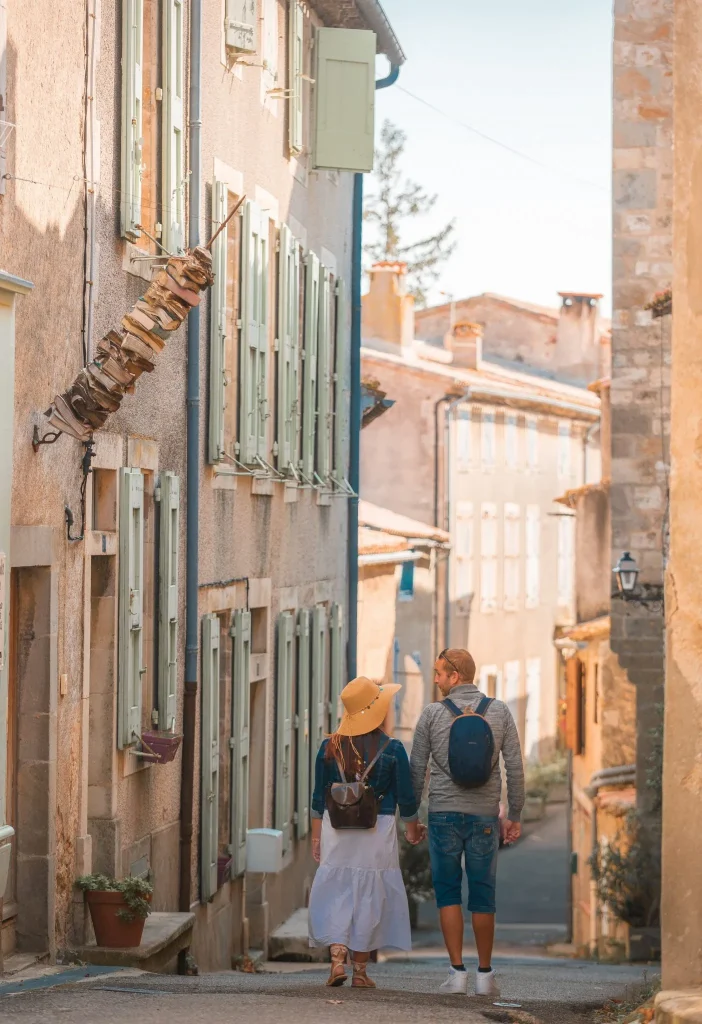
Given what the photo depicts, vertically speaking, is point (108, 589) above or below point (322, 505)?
below

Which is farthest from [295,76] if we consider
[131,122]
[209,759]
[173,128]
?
[209,759]

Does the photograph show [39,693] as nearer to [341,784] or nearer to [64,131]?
[341,784]

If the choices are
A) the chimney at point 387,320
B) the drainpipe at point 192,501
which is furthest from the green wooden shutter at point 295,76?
the chimney at point 387,320

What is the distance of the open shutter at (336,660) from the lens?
670 inches

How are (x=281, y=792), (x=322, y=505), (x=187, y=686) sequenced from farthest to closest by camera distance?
(x=322, y=505) < (x=281, y=792) < (x=187, y=686)

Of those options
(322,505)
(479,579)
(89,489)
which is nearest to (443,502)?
(479,579)

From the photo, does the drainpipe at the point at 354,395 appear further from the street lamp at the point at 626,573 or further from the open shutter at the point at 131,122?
the open shutter at the point at 131,122

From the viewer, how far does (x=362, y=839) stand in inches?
330

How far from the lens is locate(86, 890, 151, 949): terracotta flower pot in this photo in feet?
30.2

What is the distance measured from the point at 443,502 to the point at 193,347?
22382 millimetres

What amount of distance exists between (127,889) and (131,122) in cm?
414

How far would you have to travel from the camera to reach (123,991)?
316 inches

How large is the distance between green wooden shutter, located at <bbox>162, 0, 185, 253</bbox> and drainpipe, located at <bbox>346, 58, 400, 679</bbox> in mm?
6962

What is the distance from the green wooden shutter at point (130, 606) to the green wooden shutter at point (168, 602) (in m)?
0.64
